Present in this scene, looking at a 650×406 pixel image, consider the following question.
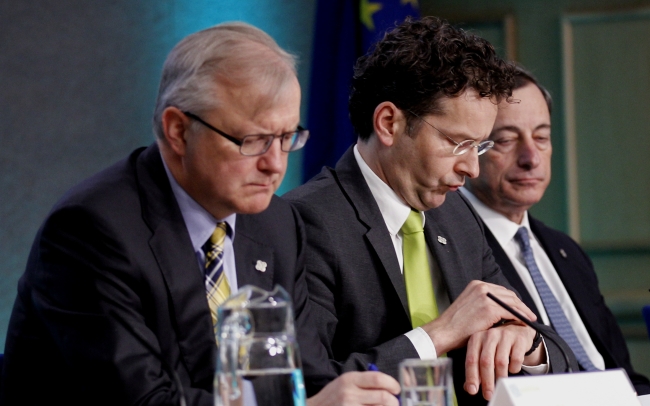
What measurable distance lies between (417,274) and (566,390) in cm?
83

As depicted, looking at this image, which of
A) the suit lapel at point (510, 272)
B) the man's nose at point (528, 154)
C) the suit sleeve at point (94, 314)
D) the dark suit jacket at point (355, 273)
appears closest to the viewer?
the suit sleeve at point (94, 314)

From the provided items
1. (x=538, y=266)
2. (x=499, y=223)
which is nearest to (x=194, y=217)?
(x=499, y=223)

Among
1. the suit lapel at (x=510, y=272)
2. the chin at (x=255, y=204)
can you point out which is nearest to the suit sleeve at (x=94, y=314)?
the chin at (x=255, y=204)

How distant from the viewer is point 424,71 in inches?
89.0

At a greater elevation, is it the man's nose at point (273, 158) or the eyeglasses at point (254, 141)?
the eyeglasses at point (254, 141)

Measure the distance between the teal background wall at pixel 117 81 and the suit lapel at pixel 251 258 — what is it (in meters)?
2.11

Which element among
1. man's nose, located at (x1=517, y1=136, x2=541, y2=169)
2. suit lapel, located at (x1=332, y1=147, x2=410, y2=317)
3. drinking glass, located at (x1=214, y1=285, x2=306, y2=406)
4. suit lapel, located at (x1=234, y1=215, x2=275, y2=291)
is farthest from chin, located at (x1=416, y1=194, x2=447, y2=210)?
drinking glass, located at (x1=214, y1=285, x2=306, y2=406)

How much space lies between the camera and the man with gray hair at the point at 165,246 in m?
1.58

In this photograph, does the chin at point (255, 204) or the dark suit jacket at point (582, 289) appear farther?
the dark suit jacket at point (582, 289)

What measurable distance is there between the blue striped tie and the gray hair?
1.44 m

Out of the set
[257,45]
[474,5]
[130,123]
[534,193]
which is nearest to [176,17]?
[130,123]

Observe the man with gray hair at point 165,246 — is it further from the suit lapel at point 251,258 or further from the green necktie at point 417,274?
the green necktie at point 417,274

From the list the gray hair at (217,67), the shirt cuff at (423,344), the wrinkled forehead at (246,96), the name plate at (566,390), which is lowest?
the shirt cuff at (423,344)

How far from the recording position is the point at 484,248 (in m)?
2.55
